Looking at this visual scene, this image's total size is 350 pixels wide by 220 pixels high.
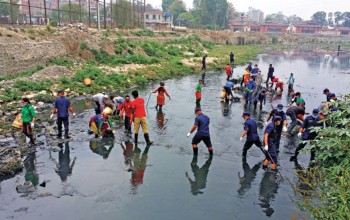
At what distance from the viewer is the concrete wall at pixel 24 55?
19788mm

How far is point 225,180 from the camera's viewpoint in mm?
9281

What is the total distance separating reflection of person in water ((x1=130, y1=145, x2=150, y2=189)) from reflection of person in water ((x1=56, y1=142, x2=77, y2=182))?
6.46 feet

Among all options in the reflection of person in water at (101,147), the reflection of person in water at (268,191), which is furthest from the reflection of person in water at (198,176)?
the reflection of person in water at (101,147)

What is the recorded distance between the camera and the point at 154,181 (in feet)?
29.7

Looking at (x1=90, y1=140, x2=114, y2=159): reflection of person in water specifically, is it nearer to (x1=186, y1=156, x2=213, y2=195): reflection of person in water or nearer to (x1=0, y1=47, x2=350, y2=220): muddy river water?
(x1=0, y1=47, x2=350, y2=220): muddy river water

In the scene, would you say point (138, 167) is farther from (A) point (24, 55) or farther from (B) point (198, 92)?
(A) point (24, 55)

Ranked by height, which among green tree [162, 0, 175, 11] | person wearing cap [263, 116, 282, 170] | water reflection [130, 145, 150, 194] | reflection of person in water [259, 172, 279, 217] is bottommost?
reflection of person in water [259, 172, 279, 217]

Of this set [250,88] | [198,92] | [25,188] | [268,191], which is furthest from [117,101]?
[268,191]

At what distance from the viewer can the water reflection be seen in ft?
29.4

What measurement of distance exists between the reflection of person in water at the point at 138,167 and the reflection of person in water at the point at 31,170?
272 centimetres

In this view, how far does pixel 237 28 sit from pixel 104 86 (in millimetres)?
120276

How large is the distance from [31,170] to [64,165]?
963 millimetres

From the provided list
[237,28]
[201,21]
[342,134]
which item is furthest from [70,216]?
[237,28]

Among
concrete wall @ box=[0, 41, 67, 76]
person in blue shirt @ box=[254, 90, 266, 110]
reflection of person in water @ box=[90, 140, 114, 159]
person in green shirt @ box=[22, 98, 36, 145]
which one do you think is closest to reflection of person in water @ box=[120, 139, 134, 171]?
reflection of person in water @ box=[90, 140, 114, 159]
